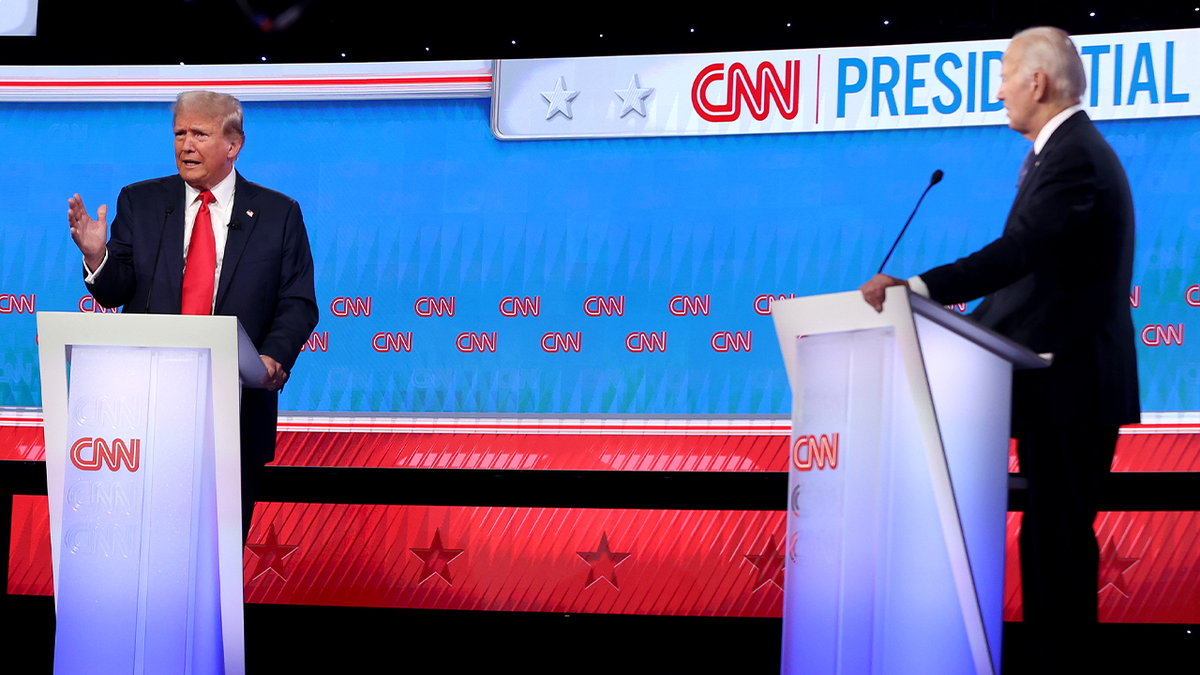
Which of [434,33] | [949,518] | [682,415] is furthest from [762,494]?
[434,33]

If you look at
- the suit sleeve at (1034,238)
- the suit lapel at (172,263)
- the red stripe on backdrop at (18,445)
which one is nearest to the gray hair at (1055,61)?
the suit sleeve at (1034,238)

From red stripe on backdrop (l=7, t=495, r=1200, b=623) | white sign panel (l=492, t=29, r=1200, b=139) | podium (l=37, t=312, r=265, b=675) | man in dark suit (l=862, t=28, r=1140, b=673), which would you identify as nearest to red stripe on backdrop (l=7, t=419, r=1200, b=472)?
red stripe on backdrop (l=7, t=495, r=1200, b=623)

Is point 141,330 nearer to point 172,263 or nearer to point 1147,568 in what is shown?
point 172,263

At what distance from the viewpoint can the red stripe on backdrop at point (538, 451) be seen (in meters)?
3.22

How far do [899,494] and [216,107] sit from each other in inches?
69.6

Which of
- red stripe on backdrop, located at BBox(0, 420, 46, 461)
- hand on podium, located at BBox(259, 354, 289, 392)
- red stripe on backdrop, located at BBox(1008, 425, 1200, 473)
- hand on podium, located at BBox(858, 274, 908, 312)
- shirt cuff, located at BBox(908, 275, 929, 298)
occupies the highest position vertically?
shirt cuff, located at BBox(908, 275, 929, 298)

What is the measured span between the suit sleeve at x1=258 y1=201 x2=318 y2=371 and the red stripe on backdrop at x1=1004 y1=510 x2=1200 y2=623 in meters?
2.23

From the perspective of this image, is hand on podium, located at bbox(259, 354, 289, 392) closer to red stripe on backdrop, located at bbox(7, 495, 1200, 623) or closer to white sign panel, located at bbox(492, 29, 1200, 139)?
red stripe on backdrop, located at bbox(7, 495, 1200, 623)

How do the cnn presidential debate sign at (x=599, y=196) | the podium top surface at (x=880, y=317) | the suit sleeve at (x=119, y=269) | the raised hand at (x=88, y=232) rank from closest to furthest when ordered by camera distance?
the podium top surface at (x=880, y=317) → the raised hand at (x=88, y=232) → the suit sleeve at (x=119, y=269) → the cnn presidential debate sign at (x=599, y=196)

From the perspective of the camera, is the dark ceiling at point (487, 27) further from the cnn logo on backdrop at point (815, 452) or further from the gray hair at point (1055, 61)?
the cnn logo on backdrop at point (815, 452)

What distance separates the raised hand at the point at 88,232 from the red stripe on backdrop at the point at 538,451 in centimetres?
135

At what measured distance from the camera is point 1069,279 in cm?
192

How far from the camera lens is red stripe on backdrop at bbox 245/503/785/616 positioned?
3.25m

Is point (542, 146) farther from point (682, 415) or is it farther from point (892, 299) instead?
point (892, 299)
